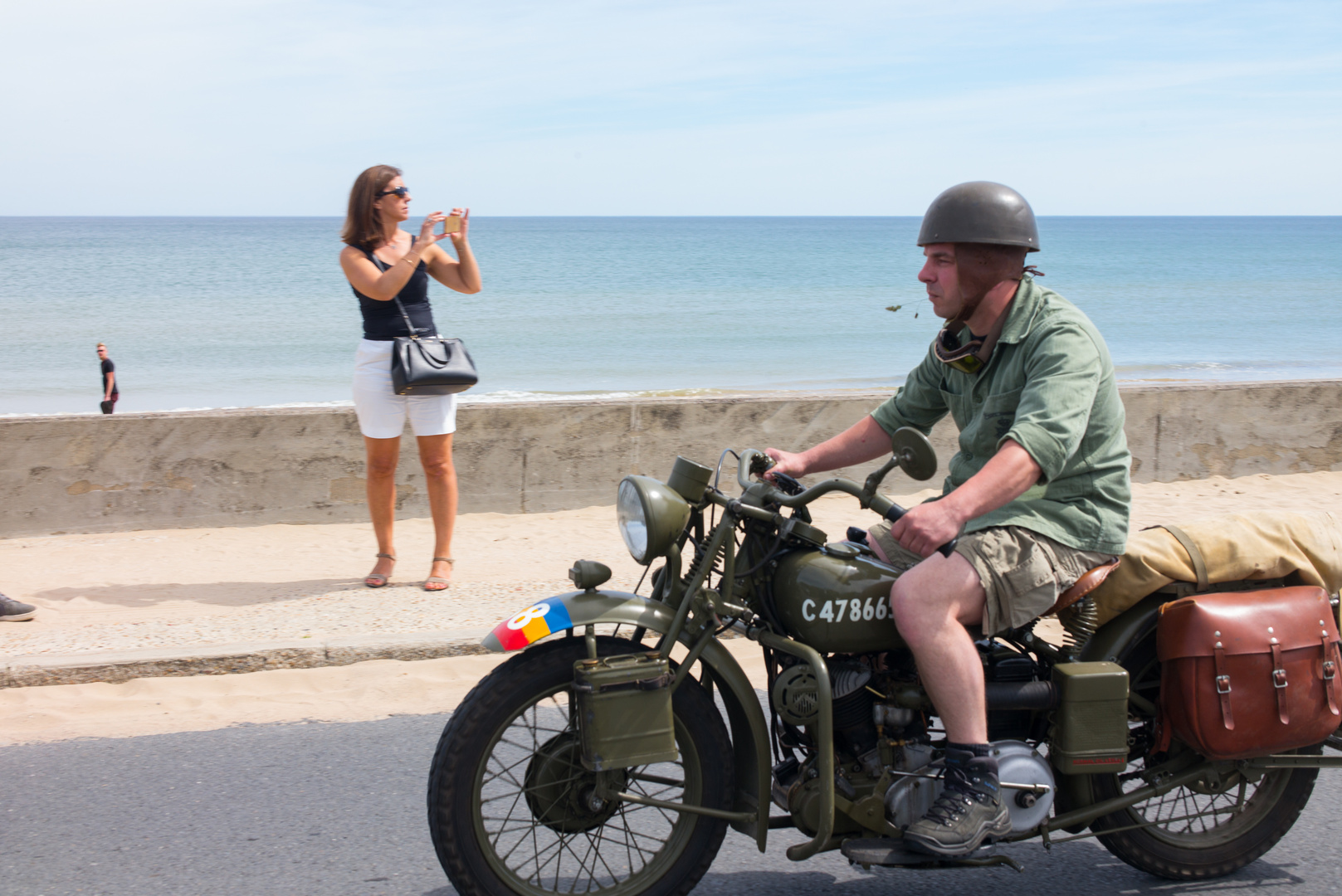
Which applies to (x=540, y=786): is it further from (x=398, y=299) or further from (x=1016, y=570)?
(x=398, y=299)

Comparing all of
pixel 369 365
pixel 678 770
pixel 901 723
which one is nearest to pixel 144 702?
pixel 369 365

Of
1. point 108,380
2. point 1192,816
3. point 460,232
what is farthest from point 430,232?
point 108,380

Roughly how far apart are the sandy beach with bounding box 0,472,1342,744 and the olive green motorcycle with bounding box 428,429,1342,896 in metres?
1.95

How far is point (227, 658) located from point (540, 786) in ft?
9.05

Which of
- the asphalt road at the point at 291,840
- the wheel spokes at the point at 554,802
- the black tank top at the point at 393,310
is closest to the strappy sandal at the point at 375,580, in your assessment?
the black tank top at the point at 393,310

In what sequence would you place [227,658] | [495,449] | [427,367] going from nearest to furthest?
[227,658] < [427,367] < [495,449]

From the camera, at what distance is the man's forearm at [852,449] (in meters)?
3.27

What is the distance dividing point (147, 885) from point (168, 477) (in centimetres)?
473

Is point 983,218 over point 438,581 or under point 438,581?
over

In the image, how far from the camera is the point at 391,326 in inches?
239

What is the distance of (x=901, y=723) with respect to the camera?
2.88 metres

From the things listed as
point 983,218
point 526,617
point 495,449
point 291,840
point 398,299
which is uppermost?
point 983,218

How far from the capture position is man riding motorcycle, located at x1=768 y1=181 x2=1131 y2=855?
105 inches

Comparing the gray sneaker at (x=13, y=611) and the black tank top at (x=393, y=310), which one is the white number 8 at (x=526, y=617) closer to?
the black tank top at (x=393, y=310)
